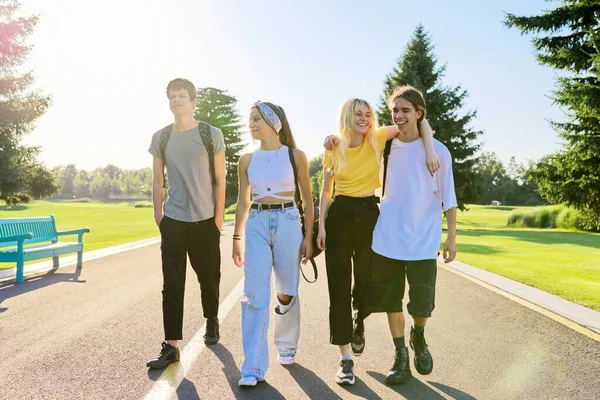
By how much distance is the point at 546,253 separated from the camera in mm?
16641

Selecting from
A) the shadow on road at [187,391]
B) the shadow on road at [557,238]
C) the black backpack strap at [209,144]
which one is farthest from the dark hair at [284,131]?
the shadow on road at [557,238]

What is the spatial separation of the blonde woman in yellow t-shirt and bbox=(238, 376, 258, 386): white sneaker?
0.67 metres

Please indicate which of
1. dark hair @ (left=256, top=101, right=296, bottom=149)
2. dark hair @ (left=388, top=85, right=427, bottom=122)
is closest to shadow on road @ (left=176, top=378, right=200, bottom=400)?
dark hair @ (left=256, top=101, right=296, bottom=149)

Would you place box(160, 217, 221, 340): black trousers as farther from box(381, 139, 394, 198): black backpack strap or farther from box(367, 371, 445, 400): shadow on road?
box(367, 371, 445, 400): shadow on road

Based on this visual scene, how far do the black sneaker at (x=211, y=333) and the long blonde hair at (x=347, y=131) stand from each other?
2.02m

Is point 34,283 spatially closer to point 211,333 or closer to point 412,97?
point 211,333

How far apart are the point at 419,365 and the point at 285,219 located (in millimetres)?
1513

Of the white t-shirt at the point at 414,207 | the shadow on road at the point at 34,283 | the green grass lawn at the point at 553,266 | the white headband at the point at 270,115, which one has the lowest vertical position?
the green grass lawn at the point at 553,266

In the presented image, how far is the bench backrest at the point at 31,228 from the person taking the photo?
396 inches

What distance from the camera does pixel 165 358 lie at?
171 inches

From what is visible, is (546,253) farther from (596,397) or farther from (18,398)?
(18,398)

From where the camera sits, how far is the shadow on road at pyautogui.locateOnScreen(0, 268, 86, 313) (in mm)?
7961

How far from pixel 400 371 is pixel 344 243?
104 centimetres

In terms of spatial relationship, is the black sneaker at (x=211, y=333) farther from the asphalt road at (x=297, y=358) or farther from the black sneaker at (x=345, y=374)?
the black sneaker at (x=345, y=374)
